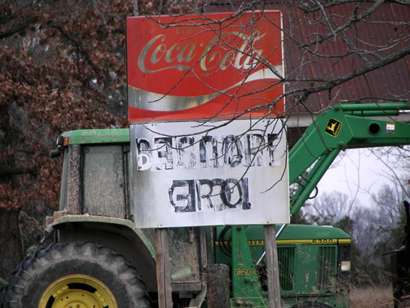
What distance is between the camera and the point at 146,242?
35.0 feet

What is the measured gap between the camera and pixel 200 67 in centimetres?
926

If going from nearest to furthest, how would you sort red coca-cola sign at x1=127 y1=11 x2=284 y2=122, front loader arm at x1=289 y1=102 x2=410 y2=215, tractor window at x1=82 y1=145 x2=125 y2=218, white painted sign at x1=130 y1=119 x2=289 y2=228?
1. red coca-cola sign at x1=127 y1=11 x2=284 y2=122
2. white painted sign at x1=130 y1=119 x2=289 y2=228
3. tractor window at x1=82 y1=145 x2=125 y2=218
4. front loader arm at x1=289 y1=102 x2=410 y2=215

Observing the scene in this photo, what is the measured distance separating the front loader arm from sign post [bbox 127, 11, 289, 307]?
2.47m

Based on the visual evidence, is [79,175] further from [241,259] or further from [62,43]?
[62,43]

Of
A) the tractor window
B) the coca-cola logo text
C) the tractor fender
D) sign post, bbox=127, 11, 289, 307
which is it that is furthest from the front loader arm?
the coca-cola logo text

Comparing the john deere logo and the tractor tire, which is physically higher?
the john deere logo

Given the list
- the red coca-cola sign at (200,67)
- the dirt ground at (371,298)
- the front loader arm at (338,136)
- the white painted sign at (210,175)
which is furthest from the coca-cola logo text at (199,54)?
the dirt ground at (371,298)

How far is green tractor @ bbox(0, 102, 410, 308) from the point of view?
10.5m

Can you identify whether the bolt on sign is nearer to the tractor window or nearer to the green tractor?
the green tractor

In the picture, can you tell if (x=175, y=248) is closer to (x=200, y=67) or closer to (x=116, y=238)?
(x=116, y=238)

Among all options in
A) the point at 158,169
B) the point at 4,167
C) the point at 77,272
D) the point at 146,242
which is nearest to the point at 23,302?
the point at 77,272

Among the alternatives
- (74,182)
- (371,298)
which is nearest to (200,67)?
(74,182)

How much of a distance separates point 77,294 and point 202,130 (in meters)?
2.52

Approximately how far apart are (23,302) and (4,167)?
8974 millimetres
